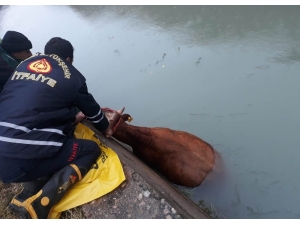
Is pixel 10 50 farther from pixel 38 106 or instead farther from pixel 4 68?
pixel 38 106

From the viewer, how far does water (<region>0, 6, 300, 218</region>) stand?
3949 millimetres

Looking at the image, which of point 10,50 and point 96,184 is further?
point 10,50

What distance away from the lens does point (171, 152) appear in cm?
387

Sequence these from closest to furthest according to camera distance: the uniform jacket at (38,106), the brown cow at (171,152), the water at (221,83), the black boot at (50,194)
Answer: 1. the uniform jacket at (38,106)
2. the black boot at (50,194)
3. the brown cow at (171,152)
4. the water at (221,83)

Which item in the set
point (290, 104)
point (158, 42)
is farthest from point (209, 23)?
point (290, 104)

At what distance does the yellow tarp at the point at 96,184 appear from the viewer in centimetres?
293

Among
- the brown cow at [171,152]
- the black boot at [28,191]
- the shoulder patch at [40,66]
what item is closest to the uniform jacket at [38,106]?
the shoulder patch at [40,66]

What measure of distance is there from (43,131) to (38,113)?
176 mm

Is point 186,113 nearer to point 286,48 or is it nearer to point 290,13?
point 286,48

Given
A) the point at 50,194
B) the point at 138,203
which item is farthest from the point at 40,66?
the point at 138,203

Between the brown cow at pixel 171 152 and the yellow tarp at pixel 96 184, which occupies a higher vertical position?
the yellow tarp at pixel 96 184

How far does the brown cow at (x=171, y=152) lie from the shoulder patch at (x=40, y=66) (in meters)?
1.24

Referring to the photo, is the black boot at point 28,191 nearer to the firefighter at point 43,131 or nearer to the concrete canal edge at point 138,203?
the firefighter at point 43,131

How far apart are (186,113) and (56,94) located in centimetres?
297
